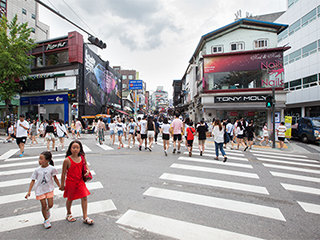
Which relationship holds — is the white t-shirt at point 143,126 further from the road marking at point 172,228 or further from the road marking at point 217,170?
the road marking at point 172,228

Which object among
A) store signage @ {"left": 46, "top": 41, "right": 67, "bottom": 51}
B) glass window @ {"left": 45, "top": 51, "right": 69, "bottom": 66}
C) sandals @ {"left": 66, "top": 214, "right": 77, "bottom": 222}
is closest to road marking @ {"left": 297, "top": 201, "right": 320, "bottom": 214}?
sandals @ {"left": 66, "top": 214, "right": 77, "bottom": 222}

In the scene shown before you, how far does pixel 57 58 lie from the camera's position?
2644 centimetres

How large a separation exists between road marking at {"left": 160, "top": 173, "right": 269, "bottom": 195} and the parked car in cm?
1225

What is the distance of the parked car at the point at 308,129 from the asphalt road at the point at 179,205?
31.3 ft

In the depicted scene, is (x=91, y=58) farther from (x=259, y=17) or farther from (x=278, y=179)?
(x=259, y=17)

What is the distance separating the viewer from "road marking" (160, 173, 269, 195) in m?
4.70

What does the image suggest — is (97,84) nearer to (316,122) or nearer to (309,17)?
(316,122)

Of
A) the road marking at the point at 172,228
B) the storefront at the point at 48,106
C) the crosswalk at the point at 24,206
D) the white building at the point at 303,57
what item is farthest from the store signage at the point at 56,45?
the white building at the point at 303,57

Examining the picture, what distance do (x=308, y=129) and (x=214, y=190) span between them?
1453cm

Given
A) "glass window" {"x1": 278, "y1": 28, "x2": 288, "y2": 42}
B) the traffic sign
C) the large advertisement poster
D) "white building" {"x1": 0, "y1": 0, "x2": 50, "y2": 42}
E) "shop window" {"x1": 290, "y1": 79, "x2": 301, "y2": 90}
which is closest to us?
"shop window" {"x1": 290, "y1": 79, "x2": 301, "y2": 90}

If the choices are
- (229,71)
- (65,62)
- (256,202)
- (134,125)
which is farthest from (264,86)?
(65,62)

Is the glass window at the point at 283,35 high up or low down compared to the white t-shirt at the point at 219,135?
up

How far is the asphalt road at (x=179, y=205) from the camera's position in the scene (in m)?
2.88

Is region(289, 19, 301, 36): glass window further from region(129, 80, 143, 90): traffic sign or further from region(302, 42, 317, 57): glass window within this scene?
region(129, 80, 143, 90): traffic sign
